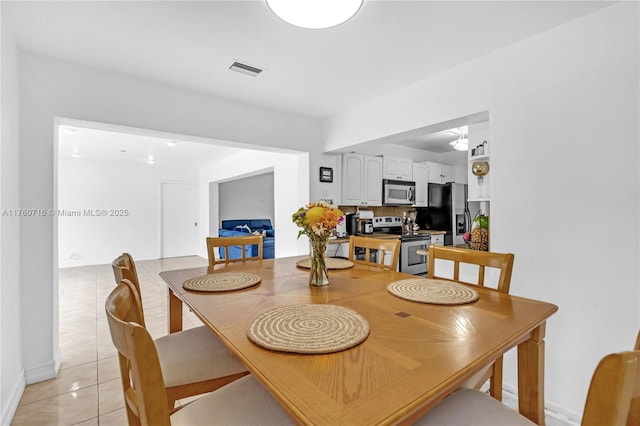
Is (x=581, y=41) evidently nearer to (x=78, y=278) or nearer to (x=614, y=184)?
(x=614, y=184)

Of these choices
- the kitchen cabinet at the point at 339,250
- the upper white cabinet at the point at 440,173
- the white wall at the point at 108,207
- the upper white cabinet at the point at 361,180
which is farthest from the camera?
the white wall at the point at 108,207

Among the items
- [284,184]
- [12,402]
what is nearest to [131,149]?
[284,184]

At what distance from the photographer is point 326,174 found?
3.86m

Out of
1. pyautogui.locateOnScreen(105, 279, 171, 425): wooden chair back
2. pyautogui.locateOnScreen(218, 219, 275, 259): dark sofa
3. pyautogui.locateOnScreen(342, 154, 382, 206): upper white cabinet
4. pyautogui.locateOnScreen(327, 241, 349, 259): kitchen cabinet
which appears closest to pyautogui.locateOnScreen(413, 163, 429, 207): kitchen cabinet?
pyautogui.locateOnScreen(342, 154, 382, 206): upper white cabinet

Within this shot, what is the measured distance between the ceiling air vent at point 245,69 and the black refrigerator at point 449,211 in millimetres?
3909

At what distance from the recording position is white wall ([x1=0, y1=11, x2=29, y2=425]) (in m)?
1.66

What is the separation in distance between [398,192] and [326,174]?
5.12 feet

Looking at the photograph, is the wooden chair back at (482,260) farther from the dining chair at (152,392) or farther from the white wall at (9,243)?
the white wall at (9,243)

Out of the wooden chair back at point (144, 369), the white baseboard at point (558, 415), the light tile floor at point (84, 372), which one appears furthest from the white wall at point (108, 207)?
the white baseboard at point (558, 415)

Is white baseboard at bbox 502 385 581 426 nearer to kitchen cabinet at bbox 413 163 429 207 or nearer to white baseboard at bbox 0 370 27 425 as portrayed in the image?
white baseboard at bbox 0 370 27 425

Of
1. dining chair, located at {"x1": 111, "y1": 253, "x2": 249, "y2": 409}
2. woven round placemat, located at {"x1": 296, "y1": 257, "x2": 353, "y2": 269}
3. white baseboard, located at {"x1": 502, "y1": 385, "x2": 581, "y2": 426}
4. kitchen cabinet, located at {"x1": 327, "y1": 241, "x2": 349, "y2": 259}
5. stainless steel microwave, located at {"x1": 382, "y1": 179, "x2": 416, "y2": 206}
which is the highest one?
stainless steel microwave, located at {"x1": 382, "y1": 179, "x2": 416, "y2": 206}

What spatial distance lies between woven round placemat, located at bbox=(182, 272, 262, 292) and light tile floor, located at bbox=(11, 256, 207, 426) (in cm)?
95

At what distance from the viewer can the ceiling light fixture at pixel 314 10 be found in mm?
1322

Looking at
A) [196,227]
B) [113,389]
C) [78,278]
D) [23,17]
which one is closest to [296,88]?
[23,17]
